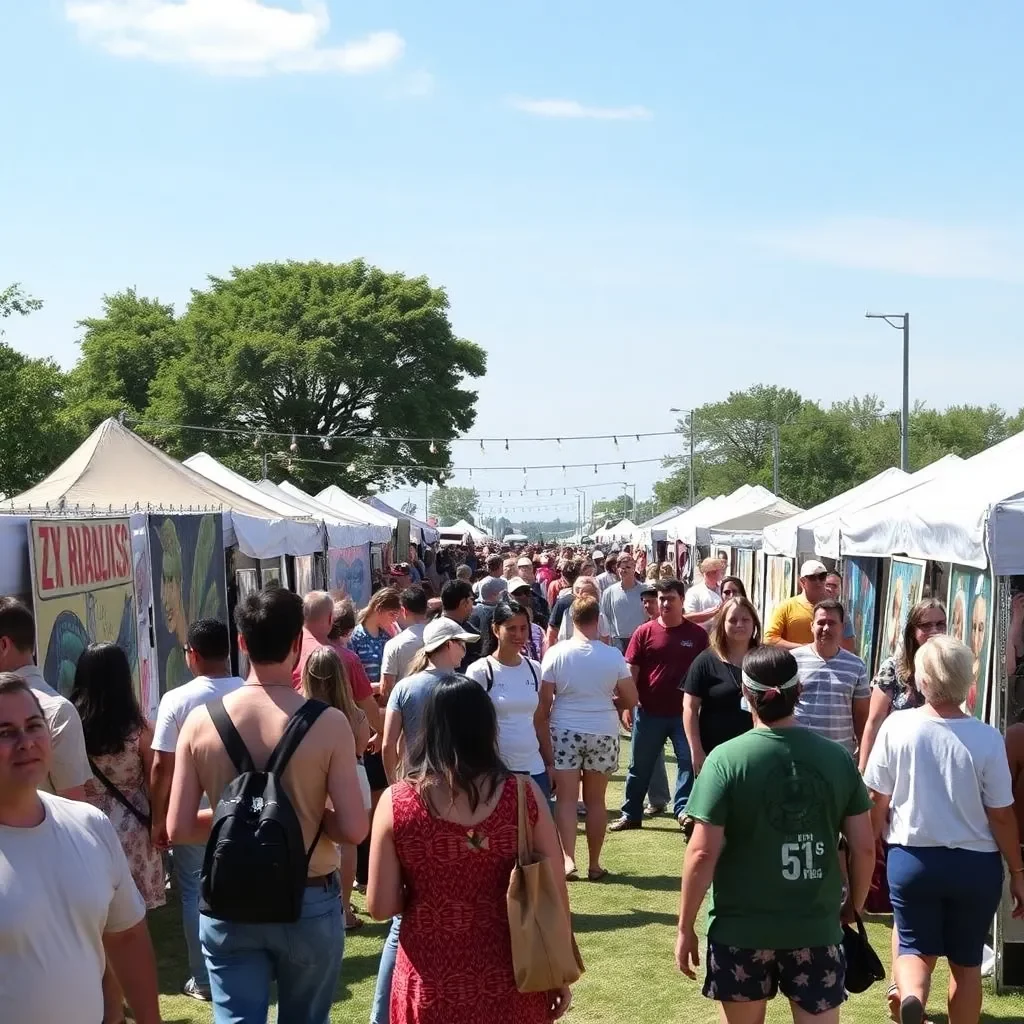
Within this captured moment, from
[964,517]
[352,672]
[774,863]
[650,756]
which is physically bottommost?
[650,756]

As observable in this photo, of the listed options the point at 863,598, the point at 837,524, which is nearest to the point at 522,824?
the point at 837,524

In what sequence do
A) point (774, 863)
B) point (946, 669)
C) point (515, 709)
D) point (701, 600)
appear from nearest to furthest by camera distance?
point (774, 863), point (946, 669), point (515, 709), point (701, 600)

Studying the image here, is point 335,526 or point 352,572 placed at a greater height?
point 335,526

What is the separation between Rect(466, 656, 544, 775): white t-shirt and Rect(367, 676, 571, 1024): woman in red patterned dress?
12.8 feet

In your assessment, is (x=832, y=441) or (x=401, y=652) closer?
(x=401, y=652)

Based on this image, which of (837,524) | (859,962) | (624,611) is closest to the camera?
(859,962)

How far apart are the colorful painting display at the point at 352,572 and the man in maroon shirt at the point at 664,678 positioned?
10.4 m

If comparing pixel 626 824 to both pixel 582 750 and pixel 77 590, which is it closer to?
pixel 582 750

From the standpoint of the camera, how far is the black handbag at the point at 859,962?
467cm

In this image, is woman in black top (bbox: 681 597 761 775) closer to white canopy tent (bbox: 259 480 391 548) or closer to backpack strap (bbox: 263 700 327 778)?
backpack strap (bbox: 263 700 327 778)

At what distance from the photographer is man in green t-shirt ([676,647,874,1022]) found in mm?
4344

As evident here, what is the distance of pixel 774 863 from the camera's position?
4.35m

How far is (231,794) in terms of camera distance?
391 cm

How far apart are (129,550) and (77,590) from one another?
1.47 meters
